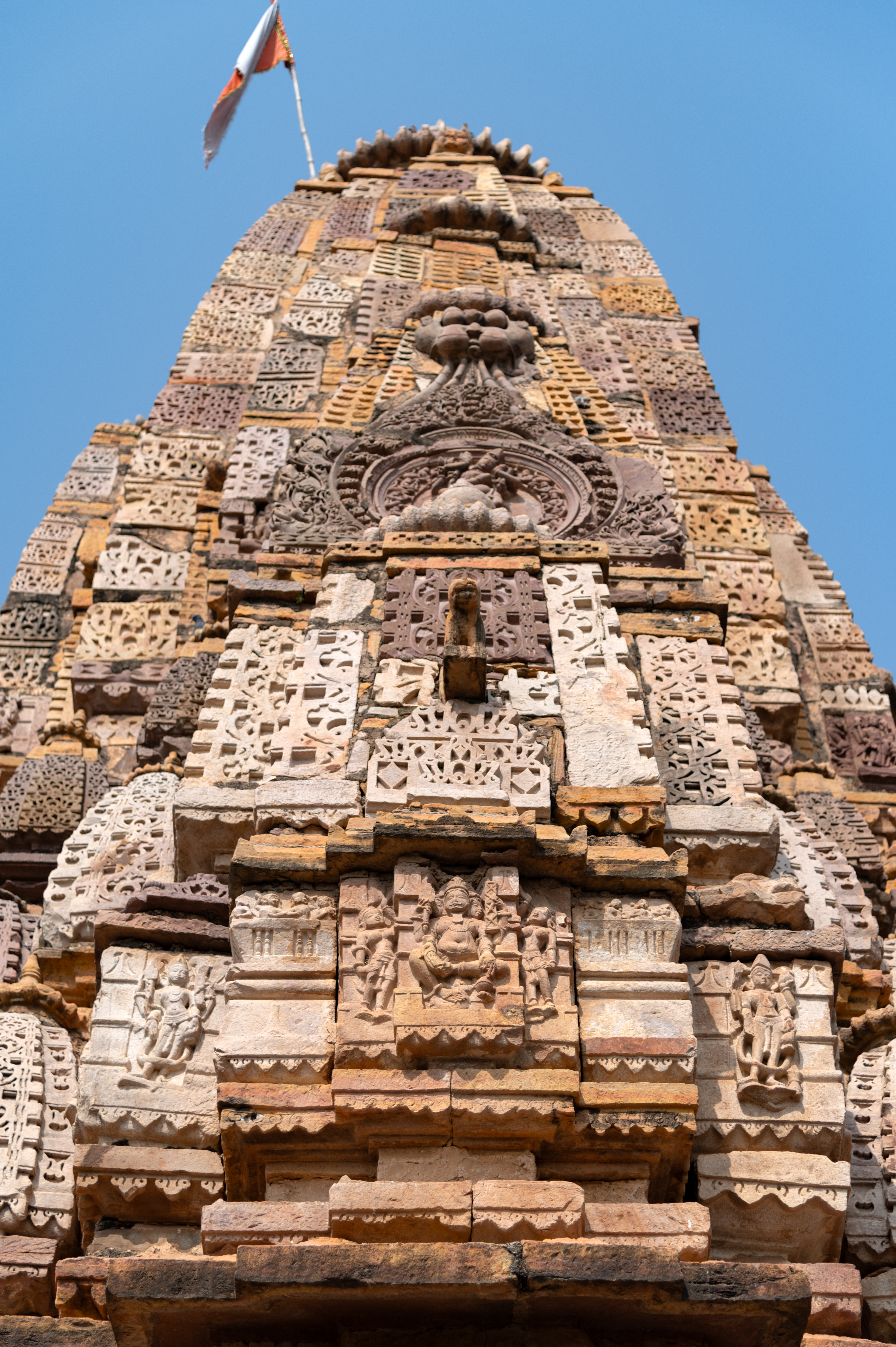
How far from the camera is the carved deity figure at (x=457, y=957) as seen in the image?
582 centimetres

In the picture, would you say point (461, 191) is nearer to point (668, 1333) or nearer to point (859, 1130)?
point (859, 1130)

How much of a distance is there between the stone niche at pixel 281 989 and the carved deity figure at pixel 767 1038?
1.62 meters

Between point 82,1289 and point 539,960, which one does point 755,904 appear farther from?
point 82,1289

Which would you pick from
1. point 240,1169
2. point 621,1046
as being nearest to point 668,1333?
point 621,1046

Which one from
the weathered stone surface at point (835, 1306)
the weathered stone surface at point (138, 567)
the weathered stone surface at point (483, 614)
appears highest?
the weathered stone surface at point (138, 567)

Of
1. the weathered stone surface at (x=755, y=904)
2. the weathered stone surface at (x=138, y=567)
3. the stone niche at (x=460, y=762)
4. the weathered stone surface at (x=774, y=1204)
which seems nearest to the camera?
the weathered stone surface at (x=774, y=1204)

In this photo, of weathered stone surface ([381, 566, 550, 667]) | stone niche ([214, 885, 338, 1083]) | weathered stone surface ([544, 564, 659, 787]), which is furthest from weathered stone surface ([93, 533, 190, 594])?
stone niche ([214, 885, 338, 1083])

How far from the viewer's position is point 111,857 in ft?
26.7

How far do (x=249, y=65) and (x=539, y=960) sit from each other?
16.3m

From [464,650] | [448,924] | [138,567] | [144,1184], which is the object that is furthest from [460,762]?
[138,567]

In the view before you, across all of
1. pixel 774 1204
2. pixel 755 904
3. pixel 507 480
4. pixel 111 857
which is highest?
pixel 507 480

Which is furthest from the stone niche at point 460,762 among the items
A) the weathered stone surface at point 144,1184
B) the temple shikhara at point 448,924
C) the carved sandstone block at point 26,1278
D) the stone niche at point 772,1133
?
the carved sandstone block at point 26,1278

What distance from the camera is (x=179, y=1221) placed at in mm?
6223

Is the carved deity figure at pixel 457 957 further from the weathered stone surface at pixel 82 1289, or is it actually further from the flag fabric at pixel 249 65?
the flag fabric at pixel 249 65
